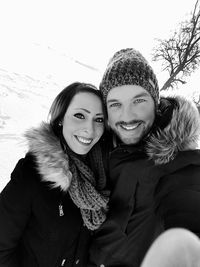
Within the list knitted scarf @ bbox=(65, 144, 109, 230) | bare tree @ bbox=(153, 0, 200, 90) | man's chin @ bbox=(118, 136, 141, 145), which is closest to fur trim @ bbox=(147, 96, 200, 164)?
man's chin @ bbox=(118, 136, 141, 145)

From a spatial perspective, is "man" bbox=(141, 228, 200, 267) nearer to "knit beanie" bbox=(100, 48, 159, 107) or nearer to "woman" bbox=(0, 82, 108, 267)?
"woman" bbox=(0, 82, 108, 267)

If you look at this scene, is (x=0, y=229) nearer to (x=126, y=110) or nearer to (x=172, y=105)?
(x=126, y=110)

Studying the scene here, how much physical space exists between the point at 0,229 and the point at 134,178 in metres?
0.89

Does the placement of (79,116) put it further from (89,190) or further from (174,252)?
(174,252)

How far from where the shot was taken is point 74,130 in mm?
1594

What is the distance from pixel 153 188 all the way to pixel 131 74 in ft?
2.57

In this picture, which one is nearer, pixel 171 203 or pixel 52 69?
pixel 171 203

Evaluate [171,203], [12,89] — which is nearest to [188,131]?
[171,203]

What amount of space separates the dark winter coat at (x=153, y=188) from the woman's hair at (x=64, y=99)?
51 cm

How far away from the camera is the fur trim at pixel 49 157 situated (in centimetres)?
137

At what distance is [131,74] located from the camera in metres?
1.50

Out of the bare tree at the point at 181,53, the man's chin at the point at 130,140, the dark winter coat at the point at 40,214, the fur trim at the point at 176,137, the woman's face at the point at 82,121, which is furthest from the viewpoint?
the bare tree at the point at 181,53

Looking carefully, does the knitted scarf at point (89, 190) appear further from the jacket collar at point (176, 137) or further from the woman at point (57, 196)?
the jacket collar at point (176, 137)

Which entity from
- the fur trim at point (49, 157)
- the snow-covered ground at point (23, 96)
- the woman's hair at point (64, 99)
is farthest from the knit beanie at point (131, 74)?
the snow-covered ground at point (23, 96)
